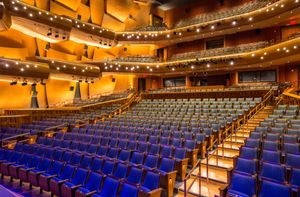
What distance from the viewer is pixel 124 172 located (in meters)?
2.97

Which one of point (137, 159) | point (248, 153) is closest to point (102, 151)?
point (137, 159)

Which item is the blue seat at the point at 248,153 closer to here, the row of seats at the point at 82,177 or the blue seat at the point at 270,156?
the blue seat at the point at 270,156

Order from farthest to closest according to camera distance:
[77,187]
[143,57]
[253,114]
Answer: [143,57]
[253,114]
[77,187]

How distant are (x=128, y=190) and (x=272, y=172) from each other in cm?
151

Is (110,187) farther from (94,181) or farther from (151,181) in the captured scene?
(151,181)

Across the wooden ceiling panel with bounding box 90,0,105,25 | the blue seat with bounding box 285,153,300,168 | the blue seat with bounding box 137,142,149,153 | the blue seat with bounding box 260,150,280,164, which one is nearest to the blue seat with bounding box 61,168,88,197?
the blue seat with bounding box 137,142,149,153

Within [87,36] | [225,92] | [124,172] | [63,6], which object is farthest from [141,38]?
[124,172]

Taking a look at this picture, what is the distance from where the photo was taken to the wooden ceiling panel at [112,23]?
42.3 ft

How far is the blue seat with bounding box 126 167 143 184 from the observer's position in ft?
9.18

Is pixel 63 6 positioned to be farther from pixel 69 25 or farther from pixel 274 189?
pixel 274 189

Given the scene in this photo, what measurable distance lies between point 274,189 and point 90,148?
2.91 metres

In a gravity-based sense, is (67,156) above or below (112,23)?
below

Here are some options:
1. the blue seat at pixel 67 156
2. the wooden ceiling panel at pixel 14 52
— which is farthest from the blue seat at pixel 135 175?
the wooden ceiling panel at pixel 14 52

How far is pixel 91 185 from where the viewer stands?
9.13 ft
